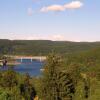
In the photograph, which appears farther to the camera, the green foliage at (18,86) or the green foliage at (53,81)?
the green foliage at (18,86)

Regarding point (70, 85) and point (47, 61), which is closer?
point (47, 61)

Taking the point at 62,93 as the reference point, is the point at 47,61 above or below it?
above

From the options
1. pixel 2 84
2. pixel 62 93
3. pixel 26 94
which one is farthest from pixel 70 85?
pixel 2 84

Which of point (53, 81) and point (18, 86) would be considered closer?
point (53, 81)

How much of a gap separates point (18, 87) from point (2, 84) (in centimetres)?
572

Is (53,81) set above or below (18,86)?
above

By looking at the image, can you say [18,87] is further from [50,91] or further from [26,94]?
[50,91]

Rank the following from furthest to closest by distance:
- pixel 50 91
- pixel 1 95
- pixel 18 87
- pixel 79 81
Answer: pixel 18 87 < pixel 79 81 < pixel 50 91 < pixel 1 95

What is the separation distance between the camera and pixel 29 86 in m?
59.5

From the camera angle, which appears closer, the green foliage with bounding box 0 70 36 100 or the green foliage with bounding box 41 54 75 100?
the green foliage with bounding box 41 54 75 100

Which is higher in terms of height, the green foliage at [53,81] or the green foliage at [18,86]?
the green foliage at [53,81]

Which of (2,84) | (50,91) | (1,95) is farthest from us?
(2,84)

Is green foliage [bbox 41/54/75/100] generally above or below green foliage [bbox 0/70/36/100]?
above

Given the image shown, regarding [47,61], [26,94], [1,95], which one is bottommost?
[26,94]
